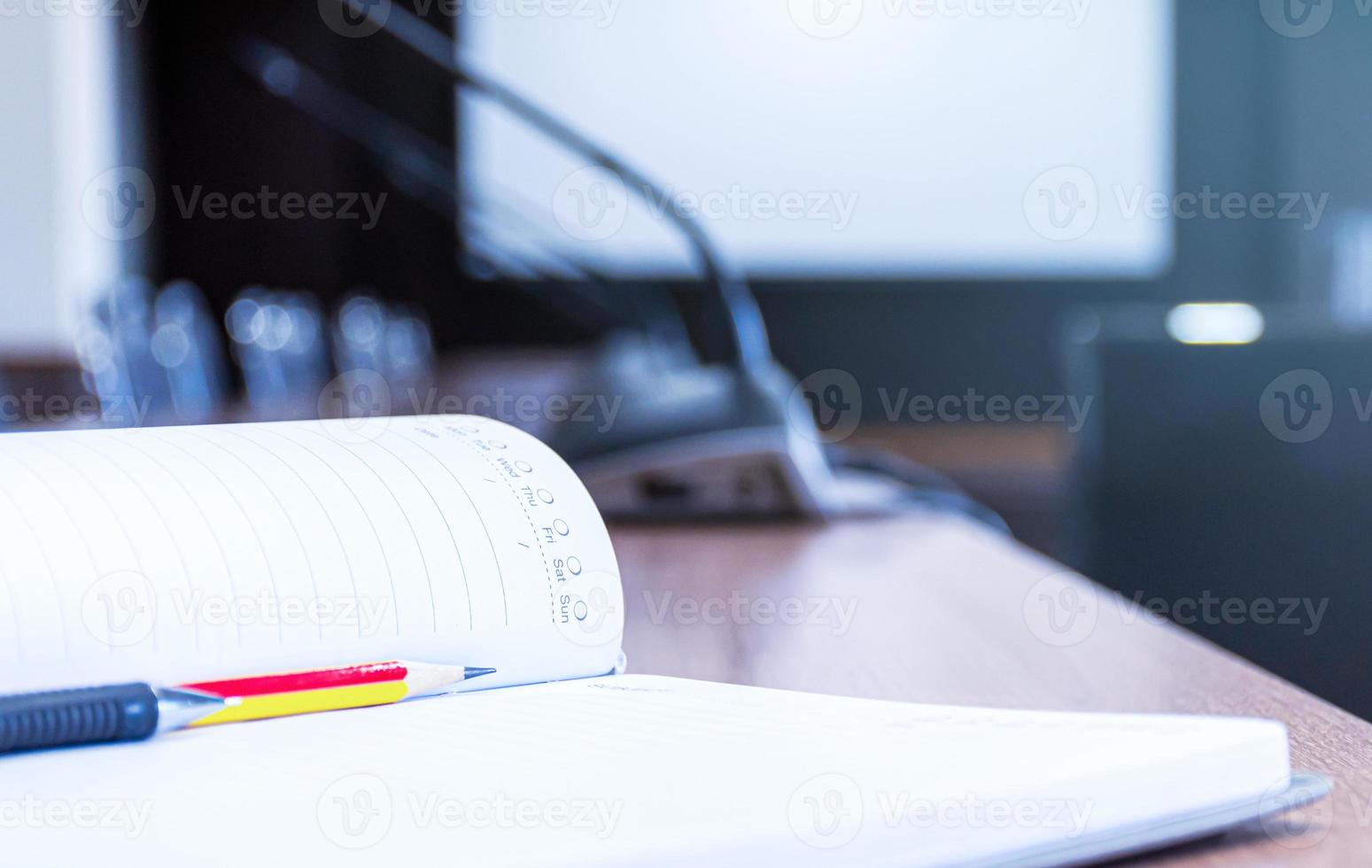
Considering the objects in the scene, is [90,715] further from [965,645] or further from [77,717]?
[965,645]

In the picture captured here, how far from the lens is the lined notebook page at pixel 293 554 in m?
0.32

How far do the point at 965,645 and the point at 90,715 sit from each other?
1.08 feet

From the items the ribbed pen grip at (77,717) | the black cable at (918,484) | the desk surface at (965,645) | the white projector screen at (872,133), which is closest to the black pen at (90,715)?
the ribbed pen grip at (77,717)

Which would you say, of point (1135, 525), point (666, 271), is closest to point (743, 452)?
point (1135, 525)

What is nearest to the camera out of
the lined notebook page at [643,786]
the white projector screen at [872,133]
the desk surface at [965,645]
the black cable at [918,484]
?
the lined notebook page at [643,786]

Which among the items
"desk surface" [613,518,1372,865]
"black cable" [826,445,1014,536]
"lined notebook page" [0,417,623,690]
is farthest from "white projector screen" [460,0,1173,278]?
"lined notebook page" [0,417,623,690]

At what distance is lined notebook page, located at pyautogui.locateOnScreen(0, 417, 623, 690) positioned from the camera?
318 millimetres

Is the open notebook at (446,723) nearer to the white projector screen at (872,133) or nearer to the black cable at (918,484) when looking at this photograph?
the black cable at (918,484)

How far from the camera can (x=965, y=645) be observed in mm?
532

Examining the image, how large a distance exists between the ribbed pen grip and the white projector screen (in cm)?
370

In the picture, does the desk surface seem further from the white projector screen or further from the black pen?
the white projector screen

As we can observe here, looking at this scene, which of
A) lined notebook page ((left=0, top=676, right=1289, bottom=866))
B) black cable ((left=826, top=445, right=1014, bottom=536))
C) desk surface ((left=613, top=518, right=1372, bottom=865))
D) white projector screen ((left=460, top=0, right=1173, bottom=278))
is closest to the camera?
lined notebook page ((left=0, top=676, right=1289, bottom=866))

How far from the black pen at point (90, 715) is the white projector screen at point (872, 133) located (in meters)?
3.69

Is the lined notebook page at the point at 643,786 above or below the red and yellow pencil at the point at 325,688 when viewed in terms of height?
below
